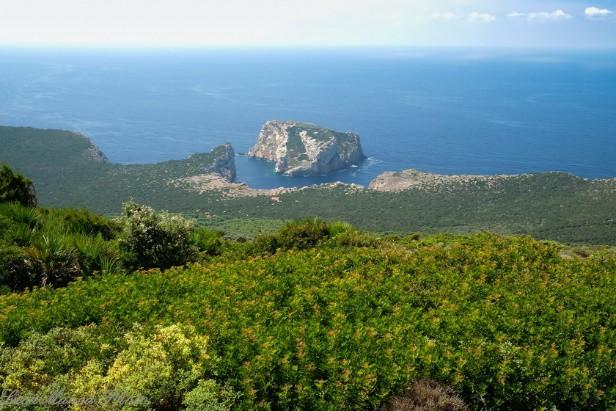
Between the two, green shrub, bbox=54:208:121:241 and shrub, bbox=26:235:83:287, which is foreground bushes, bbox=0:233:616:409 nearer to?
shrub, bbox=26:235:83:287

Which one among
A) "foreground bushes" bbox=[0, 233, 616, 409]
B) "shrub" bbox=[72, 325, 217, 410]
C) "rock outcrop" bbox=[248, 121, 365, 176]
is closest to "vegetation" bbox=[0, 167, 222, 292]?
"foreground bushes" bbox=[0, 233, 616, 409]

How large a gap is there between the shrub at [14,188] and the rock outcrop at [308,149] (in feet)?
402

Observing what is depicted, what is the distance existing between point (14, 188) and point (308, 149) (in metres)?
129

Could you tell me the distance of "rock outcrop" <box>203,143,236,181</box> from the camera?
111m

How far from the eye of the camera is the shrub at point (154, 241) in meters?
10.5

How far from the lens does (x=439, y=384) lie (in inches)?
206

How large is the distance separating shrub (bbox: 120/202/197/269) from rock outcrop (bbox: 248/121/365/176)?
125573mm

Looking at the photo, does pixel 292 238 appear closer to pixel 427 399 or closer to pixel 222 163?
pixel 427 399

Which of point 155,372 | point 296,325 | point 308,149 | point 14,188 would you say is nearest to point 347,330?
point 296,325

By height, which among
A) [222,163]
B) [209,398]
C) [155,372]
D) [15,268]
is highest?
[155,372]

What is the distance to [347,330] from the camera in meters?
5.95

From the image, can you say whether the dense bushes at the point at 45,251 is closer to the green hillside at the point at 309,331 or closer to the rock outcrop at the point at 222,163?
the green hillside at the point at 309,331

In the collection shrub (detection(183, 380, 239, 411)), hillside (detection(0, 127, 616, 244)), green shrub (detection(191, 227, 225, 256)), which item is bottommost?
hillside (detection(0, 127, 616, 244))

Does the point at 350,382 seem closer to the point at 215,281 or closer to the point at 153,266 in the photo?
the point at 215,281
